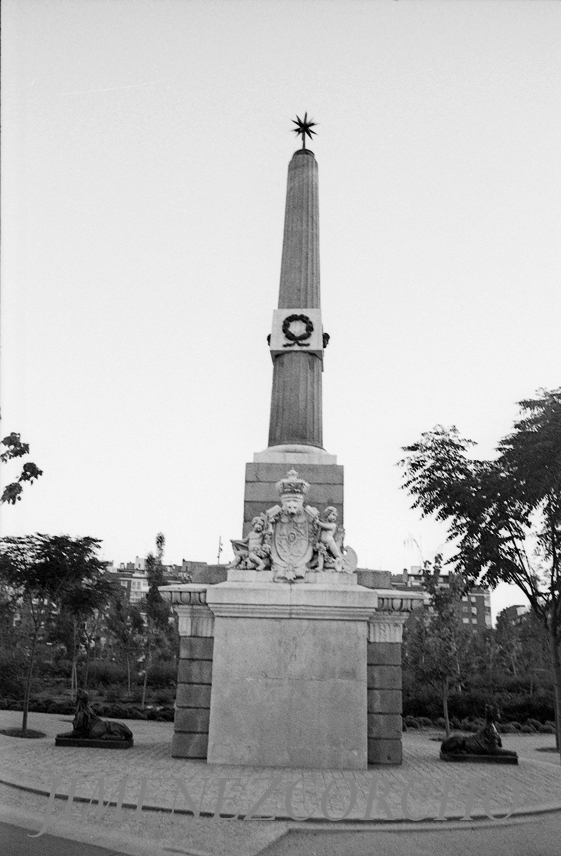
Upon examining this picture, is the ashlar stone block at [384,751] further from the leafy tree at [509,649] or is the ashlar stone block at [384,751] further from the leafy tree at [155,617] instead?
the leafy tree at [509,649]

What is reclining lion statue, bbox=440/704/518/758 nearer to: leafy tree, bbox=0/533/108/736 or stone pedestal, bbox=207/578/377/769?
stone pedestal, bbox=207/578/377/769

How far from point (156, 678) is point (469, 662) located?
22379 millimetres

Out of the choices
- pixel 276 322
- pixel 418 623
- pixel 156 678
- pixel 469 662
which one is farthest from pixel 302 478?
pixel 156 678

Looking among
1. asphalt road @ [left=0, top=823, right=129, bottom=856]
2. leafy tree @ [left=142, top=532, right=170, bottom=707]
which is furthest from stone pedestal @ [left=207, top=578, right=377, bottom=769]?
leafy tree @ [left=142, top=532, right=170, bottom=707]

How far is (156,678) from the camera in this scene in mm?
41688

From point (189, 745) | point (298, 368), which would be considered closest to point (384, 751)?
point (189, 745)

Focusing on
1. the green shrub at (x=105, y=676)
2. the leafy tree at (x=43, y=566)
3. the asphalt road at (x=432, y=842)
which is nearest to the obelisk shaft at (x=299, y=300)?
the leafy tree at (x=43, y=566)

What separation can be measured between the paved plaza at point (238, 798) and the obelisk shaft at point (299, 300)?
705 centimetres

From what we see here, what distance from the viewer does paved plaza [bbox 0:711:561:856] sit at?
759 centimetres

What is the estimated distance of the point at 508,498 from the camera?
16547 mm

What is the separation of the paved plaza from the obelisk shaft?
7053mm

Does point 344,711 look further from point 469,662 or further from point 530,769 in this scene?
point 469,662

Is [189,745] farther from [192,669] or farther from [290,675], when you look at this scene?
[290,675]

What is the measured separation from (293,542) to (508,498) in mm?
6210
